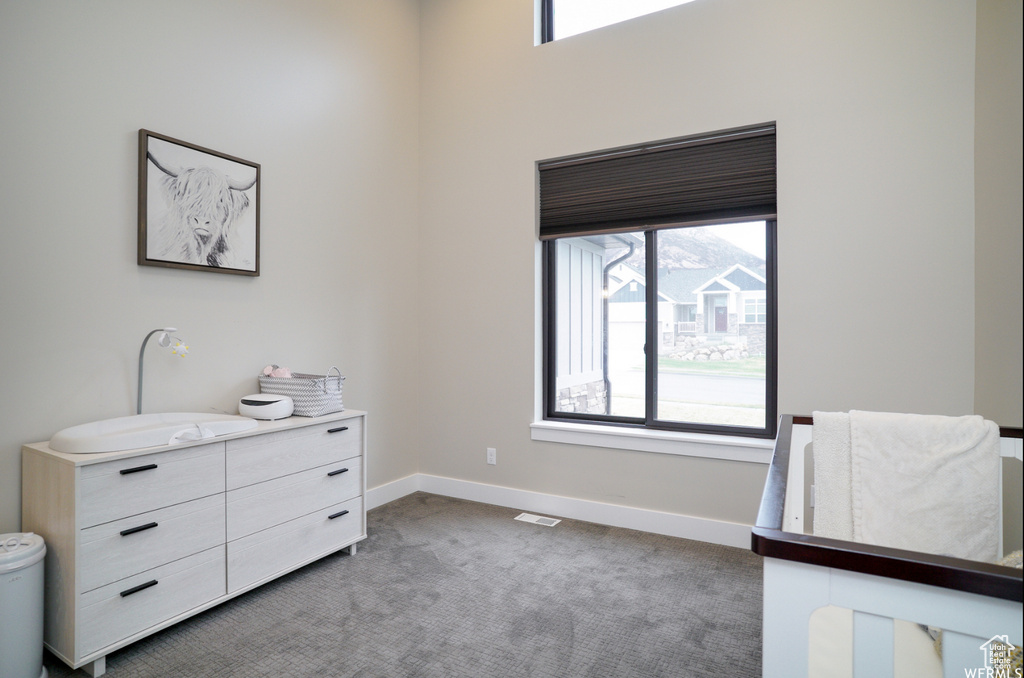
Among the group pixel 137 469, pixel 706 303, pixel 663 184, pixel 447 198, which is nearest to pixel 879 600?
pixel 137 469

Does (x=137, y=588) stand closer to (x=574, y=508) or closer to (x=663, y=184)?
(x=574, y=508)

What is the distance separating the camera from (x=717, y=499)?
9.48 ft

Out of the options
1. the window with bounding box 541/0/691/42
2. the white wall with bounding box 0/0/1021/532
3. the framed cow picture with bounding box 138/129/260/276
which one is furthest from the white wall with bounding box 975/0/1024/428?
the framed cow picture with bounding box 138/129/260/276

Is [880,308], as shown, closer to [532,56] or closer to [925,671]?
[925,671]

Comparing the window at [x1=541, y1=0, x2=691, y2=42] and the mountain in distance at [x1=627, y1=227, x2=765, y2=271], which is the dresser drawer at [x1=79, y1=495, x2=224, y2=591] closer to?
the mountain in distance at [x1=627, y1=227, x2=765, y2=271]

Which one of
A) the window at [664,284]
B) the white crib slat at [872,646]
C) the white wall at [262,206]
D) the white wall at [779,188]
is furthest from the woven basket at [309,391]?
the white crib slat at [872,646]

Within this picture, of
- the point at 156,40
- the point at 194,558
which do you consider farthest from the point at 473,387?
the point at 156,40

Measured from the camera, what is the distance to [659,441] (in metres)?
3.04

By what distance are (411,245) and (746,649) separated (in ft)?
9.92

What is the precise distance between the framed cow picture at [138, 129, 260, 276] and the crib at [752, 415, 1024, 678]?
8.23ft

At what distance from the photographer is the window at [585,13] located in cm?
316

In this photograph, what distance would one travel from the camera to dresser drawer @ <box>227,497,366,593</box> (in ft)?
7.18

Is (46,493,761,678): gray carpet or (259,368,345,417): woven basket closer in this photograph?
(46,493,761,678): gray carpet

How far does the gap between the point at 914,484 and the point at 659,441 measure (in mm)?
1544
